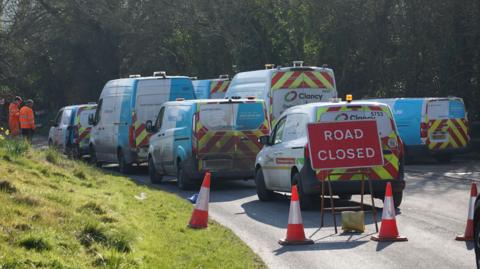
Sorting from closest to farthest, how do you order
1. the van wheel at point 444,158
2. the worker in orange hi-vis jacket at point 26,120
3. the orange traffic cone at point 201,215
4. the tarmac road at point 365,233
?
the tarmac road at point 365,233 < the orange traffic cone at point 201,215 < the van wheel at point 444,158 < the worker in orange hi-vis jacket at point 26,120

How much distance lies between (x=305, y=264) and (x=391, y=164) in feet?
17.6

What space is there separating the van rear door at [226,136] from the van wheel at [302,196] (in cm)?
424

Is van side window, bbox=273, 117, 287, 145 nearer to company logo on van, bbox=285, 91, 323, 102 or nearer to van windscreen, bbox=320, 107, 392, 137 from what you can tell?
van windscreen, bbox=320, 107, 392, 137

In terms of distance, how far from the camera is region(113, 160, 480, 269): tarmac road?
10.8 m

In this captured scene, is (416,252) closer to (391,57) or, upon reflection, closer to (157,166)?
(157,166)

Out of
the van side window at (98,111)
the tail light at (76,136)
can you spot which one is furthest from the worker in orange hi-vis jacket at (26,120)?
the van side window at (98,111)

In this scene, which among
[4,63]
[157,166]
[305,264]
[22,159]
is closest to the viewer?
[305,264]

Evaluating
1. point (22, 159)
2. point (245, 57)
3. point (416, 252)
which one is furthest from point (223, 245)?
point (245, 57)

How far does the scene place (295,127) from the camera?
53.8 ft

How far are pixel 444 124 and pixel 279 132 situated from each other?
36.9 ft

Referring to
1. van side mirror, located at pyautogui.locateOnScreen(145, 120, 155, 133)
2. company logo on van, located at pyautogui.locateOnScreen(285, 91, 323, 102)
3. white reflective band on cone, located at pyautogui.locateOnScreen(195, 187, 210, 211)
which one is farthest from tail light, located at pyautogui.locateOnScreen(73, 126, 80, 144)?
white reflective band on cone, located at pyautogui.locateOnScreen(195, 187, 210, 211)

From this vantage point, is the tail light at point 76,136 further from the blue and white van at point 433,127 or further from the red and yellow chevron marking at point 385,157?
the red and yellow chevron marking at point 385,157

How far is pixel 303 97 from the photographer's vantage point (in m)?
23.7

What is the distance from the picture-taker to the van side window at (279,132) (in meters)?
17.2
